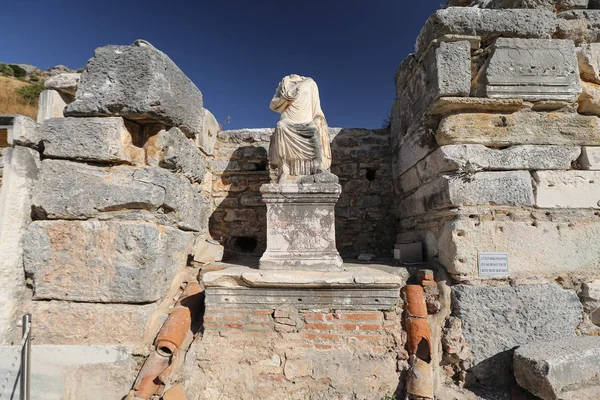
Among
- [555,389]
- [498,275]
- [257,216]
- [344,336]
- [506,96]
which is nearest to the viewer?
[555,389]

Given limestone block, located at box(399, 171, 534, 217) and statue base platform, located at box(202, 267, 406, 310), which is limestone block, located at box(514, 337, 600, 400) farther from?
limestone block, located at box(399, 171, 534, 217)

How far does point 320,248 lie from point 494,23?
8.69 feet

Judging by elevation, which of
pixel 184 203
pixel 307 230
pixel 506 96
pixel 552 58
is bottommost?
pixel 307 230

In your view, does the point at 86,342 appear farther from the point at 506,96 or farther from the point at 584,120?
the point at 584,120

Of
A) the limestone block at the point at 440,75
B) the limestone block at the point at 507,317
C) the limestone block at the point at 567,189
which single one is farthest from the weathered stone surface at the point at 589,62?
the limestone block at the point at 507,317

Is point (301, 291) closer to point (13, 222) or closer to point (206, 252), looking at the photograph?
point (206, 252)

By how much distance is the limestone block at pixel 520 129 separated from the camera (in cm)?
274

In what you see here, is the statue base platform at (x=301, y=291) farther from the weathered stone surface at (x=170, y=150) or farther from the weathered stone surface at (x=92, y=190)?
the weathered stone surface at (x=170, y=150)

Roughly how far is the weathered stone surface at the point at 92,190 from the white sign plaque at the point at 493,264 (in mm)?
2677

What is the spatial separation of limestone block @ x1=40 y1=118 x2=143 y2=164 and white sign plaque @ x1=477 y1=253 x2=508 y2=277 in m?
3.05

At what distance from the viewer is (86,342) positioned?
7.40ft

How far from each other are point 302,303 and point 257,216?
197 cm

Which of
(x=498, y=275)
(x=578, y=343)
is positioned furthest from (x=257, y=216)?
(x=578, y=343)

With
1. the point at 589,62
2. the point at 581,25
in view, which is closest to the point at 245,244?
the point at 589,62
